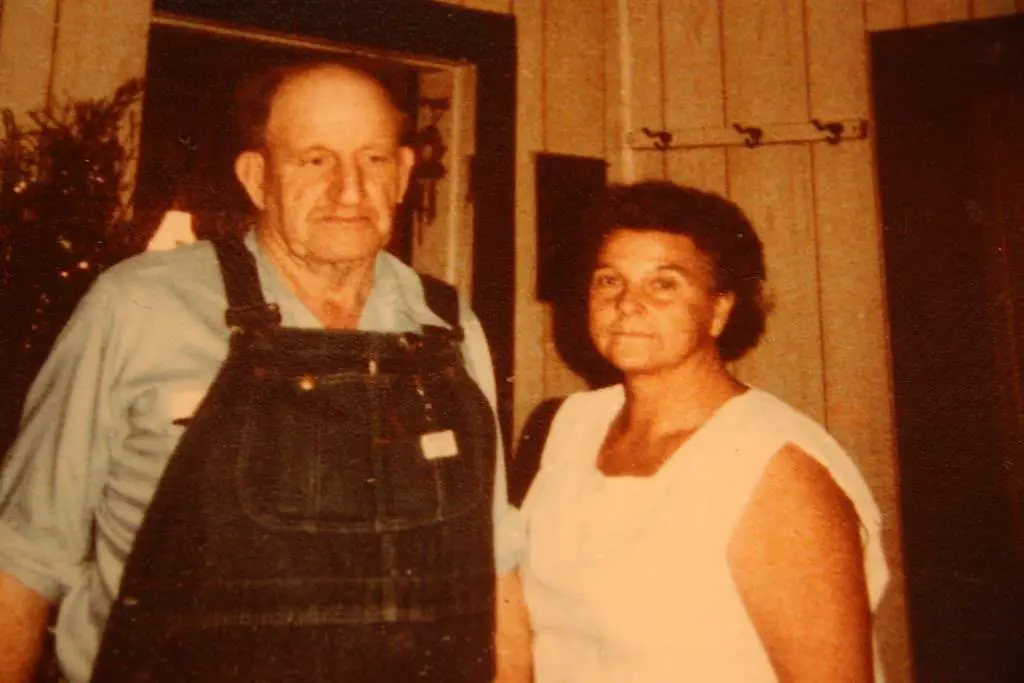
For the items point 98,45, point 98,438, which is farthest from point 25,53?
point 98,438

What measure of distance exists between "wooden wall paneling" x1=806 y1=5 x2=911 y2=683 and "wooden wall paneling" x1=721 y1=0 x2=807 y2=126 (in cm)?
5

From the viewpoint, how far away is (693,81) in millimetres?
2758

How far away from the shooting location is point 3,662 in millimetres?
1200

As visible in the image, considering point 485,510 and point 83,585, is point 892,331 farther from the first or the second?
point 83,585

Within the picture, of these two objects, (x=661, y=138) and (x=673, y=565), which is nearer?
(x=673, y=565)

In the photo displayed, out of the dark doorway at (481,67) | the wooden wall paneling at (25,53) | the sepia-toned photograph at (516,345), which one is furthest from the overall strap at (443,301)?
the wooden wall paneling at (25,53)

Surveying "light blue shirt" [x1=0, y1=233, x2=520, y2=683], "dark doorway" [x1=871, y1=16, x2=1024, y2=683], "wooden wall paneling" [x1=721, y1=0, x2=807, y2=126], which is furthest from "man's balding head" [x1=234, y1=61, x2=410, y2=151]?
"dark doorway" [x1=871, y1=16, x2=1024, y2=683]

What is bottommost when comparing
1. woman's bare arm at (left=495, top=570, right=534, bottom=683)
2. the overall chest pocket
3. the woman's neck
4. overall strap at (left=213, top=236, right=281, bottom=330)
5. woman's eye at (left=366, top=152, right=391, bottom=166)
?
woman's bare arm at (left=495, top=570, right=534, bottom=683)

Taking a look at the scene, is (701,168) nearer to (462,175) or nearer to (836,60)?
(836,60)

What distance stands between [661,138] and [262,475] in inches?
79.3

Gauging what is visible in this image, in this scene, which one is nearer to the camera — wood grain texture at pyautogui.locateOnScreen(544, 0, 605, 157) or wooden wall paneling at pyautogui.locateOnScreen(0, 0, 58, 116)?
wooden wall paneling at pyautogui.locateOnScreen(0, 0, 58, 116)

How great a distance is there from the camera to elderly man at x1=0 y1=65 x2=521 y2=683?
1.18m

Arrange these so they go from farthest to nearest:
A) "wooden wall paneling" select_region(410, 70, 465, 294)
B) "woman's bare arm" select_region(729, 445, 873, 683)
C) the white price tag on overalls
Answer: "wooden wall paneling" select_region(410, 70, 465, 294)
the white price tag on overalls
"woman's bare arm" select_region(729, 445, 873, 683)

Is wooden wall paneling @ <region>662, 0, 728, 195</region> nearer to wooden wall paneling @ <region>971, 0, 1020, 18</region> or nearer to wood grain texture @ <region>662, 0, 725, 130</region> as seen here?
wood grain texture @ <region>662, 0, 725, 130</region>
